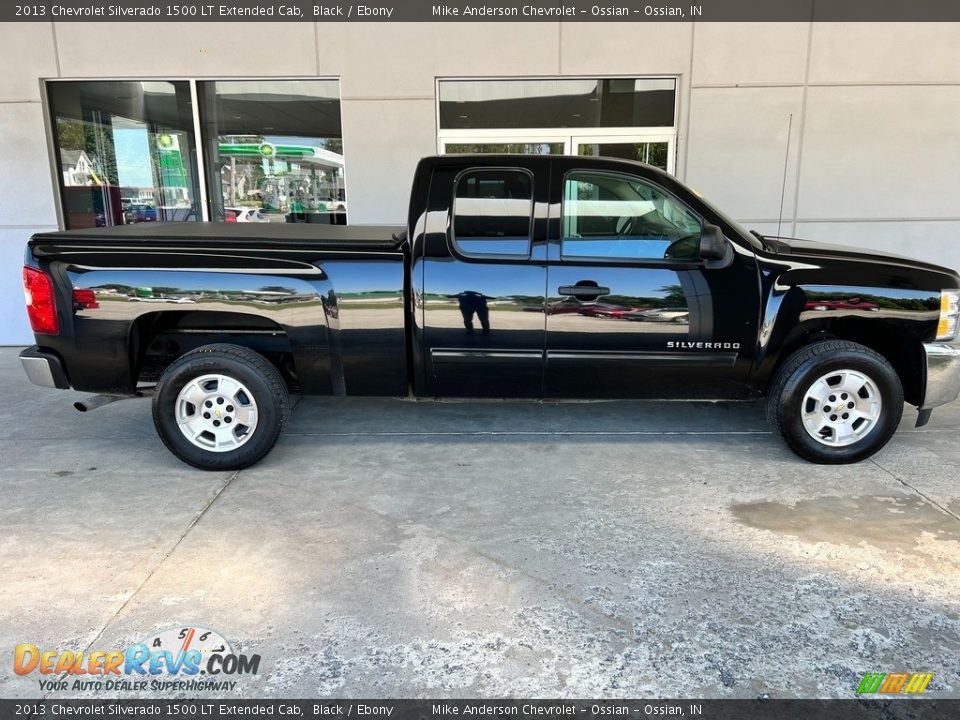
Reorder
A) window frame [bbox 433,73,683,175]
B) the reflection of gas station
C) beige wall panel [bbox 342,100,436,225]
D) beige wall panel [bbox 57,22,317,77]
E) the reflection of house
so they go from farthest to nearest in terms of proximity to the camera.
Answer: the reflection of gas station
the reflection of house
window frame [bbox 433,73,683,175]
beige wall panel [bbox 342,100,436,225]
beige wall panel [bbox 57,22,317,77]

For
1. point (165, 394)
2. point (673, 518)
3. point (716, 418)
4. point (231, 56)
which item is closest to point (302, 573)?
point (165, 394)


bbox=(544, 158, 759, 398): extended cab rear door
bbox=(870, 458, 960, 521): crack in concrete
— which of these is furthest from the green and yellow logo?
bbox=(544, 158, 759, 398): extended cab rear door

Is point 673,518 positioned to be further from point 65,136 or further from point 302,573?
point 65,136

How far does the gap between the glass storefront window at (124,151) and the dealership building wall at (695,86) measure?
25cm

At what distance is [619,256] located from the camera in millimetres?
4219

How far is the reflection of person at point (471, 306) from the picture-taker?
13.8 feet

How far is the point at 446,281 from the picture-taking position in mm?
4188

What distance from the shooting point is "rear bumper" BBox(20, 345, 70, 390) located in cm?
414

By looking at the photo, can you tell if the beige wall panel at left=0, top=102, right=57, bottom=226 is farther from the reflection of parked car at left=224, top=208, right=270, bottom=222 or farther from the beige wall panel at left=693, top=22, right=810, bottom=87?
the beige wall panel at left=693, top=22, right=810, bottom=87

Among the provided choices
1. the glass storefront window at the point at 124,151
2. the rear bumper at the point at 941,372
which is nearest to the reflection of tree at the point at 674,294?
the rear bumper at the point at 941,372

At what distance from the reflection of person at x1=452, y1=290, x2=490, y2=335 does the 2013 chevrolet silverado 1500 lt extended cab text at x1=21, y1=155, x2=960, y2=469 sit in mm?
13
